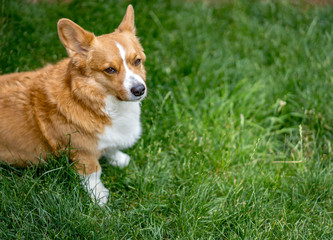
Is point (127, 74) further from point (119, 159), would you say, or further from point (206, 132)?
point (206, 132)

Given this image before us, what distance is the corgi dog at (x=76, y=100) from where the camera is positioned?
8.49 ft

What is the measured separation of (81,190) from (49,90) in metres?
0.84

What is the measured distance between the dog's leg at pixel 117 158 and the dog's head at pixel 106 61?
72 cm

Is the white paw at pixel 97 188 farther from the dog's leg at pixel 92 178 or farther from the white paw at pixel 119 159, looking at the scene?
the white paw at pixel 119 159

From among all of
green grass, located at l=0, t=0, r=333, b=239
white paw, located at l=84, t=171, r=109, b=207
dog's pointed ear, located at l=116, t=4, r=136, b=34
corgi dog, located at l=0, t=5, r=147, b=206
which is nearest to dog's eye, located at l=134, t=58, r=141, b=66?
corgi dog, located at l=0, t=5, r=147, b=206

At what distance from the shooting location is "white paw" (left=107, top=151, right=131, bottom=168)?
315cm

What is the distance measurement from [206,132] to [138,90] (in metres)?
1.08

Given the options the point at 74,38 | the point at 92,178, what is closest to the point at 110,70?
the point at 74,38

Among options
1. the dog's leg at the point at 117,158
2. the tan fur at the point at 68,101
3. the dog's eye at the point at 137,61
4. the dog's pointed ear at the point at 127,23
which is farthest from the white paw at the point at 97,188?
the dog's pointed ear at the point at 127,23

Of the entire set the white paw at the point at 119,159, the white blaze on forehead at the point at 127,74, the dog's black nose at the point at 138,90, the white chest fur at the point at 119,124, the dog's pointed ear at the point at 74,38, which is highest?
the dog's pointed ear at the point at 74,38

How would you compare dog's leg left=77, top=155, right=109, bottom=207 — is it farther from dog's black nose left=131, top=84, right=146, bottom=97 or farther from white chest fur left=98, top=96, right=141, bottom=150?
dog's black nose left=131, top=84, right=146, bottom=97

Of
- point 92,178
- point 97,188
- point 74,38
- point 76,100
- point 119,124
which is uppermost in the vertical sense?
point 74,38

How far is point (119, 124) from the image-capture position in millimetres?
2801

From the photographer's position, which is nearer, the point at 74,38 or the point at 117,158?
the point at 74,38
